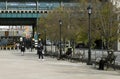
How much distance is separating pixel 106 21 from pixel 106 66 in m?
5.62

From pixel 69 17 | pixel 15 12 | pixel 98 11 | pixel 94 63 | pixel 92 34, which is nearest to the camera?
pixel 94 63

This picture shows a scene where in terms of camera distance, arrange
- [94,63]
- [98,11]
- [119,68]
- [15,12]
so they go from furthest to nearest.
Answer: [15,12]
[98,11]
[94,63]
[119,68]

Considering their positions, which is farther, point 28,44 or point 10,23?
point 10,23

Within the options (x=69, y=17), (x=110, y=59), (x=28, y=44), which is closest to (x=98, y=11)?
(x=110, y=59)

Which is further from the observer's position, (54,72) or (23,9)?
(23,9)

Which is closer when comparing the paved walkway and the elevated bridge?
the paved walkway

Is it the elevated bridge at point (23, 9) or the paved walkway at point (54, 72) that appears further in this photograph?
the elevated bridge at point (23, 9)

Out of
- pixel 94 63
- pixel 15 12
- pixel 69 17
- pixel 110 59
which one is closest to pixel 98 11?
pixel 94 63

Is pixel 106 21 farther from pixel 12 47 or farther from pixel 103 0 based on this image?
pixel 12 47

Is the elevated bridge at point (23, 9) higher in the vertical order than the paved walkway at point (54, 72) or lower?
higher

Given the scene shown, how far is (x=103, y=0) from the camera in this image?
111ft

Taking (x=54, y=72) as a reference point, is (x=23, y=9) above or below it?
above

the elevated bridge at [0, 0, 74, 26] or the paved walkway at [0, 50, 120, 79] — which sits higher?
the elevated bridge at [0, 0, 74, 26]

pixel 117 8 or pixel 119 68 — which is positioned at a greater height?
pixel 117 8
